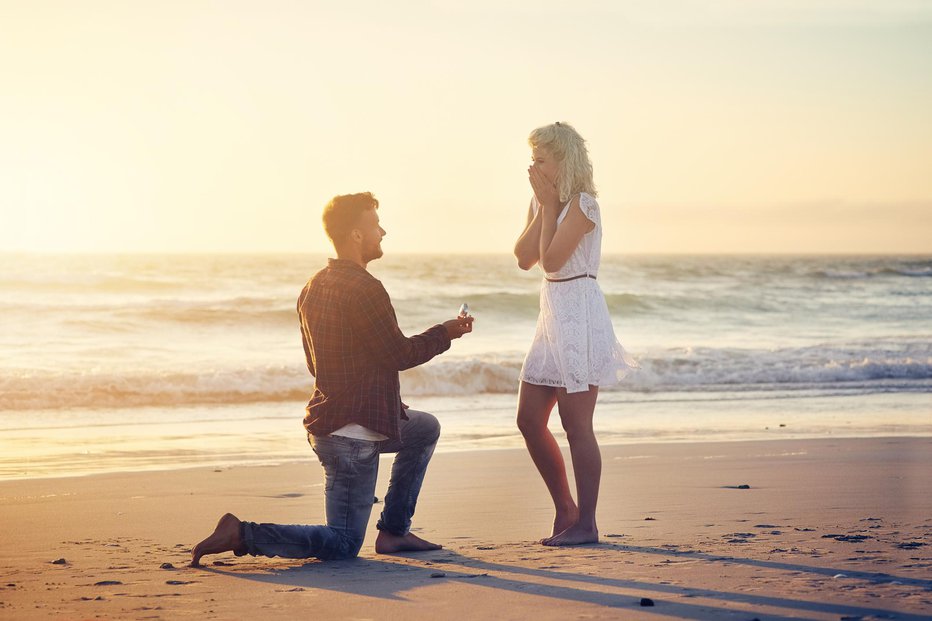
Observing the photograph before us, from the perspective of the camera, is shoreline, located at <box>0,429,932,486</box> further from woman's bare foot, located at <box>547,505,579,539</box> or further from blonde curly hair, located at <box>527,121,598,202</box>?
blonde curly hair, located at <box>527,121,598,202</box>

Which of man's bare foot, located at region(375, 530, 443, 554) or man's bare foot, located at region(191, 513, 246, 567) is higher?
man's bare foot, located at region(191, 513, 246, 567)

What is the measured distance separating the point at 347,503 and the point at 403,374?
10493mm

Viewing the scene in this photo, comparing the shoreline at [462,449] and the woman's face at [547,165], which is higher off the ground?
the woman's face at [547,165]

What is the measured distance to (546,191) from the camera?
4.52 metres

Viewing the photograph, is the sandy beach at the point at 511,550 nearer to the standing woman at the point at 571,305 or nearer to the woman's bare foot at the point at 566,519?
the woman's bare foot at the point at 566,519

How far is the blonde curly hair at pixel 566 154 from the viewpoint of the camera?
4.48 meters

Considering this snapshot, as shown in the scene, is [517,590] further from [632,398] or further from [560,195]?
[632,398]

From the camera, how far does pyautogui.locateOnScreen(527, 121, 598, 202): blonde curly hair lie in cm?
448

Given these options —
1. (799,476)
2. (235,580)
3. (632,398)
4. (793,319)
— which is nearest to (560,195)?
(235,580)

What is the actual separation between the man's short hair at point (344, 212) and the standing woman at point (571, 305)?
0.73m

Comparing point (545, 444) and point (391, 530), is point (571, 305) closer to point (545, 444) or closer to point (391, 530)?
point (545, 444)

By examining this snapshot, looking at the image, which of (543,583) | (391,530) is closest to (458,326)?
(391,530)

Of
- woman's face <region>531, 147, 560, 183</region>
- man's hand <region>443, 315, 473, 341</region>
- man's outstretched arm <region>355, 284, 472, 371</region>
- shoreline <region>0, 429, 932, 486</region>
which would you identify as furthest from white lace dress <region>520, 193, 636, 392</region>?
shoreline <region>0, 429, 932, 486</region>

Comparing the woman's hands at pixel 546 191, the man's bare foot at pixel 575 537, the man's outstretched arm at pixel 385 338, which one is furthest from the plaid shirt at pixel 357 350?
the man's bare foot at pixel 575 537
